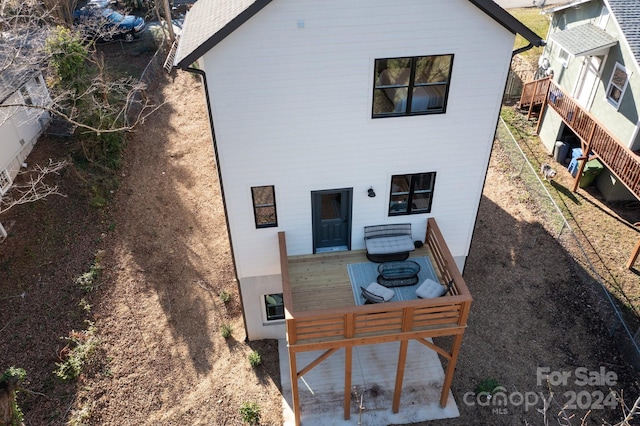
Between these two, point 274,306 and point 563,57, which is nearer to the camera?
point 274,306

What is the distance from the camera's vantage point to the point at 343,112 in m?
10.6

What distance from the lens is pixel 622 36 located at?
57.7ft

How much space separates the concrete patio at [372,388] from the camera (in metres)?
12.3

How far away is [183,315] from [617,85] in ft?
60.4

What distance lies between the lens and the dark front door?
39.4 ft

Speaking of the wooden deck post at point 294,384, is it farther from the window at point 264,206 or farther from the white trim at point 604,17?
the white trim at point 604,17

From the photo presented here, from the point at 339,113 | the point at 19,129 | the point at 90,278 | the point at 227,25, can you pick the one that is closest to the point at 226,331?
the point at 90,278

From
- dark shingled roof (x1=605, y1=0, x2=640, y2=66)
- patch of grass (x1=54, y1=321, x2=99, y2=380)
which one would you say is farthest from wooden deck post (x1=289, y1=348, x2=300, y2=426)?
dark shingled roof (x1=605, y1=0, x2=640, y2=66)

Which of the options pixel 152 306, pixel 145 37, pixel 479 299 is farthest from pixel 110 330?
pixel 145 37

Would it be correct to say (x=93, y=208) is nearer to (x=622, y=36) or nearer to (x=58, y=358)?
(x=58, y=358)

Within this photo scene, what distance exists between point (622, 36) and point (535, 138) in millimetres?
6315

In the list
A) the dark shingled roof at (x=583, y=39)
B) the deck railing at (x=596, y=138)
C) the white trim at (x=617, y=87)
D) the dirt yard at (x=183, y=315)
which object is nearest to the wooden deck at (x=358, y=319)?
the dirt yard at (x=183, y=315)

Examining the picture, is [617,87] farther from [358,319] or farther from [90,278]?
[90,278]

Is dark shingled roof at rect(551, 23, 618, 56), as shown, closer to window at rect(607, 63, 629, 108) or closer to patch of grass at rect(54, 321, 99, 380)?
window at rect(607, 63, 629, 108)
